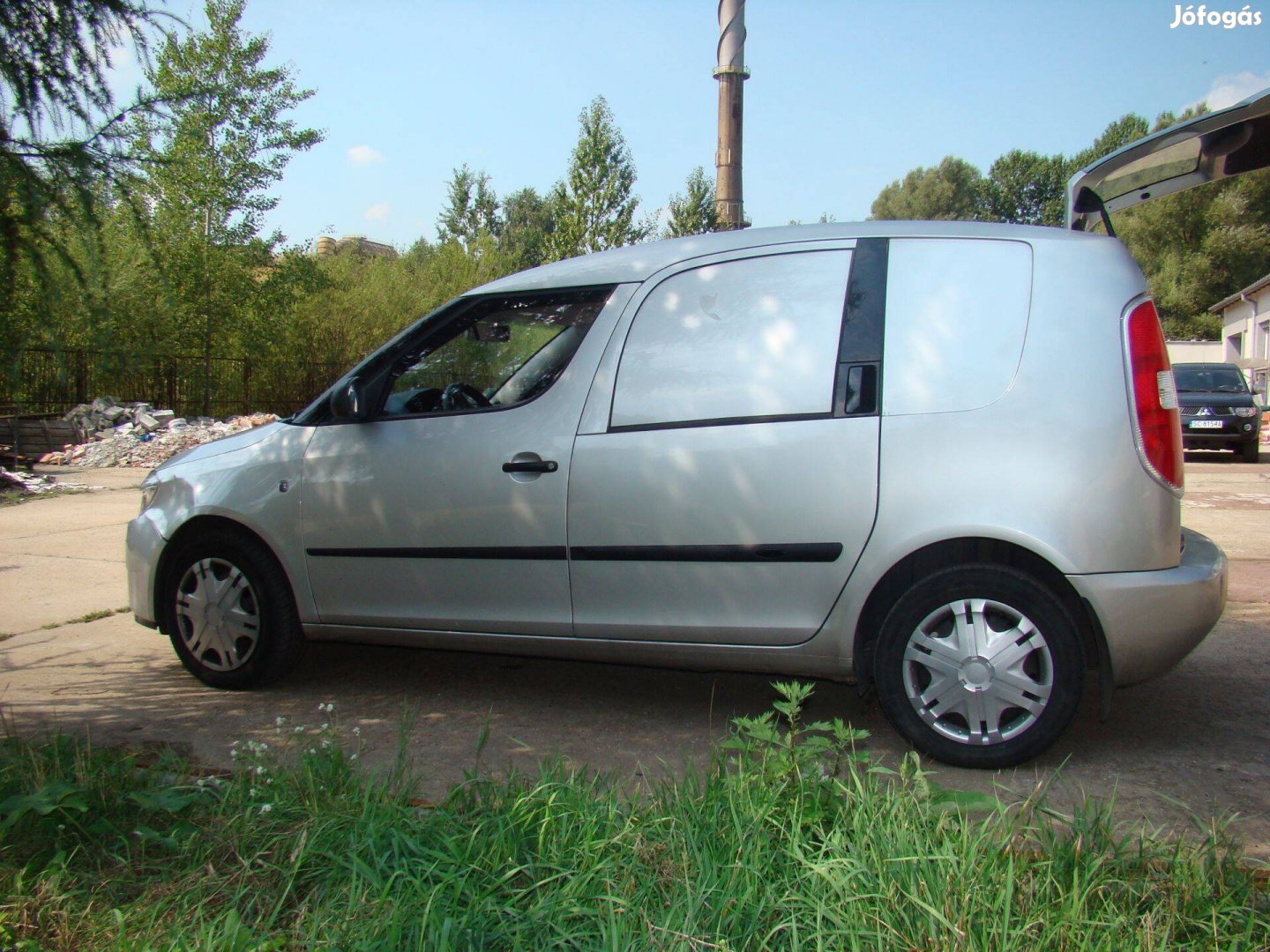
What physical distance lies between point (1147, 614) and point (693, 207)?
38108 millimetres

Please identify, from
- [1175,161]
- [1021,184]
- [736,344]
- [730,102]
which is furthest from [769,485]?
[1021,184]

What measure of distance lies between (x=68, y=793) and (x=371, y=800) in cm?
81

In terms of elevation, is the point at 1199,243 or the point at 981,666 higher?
the point at 1199,243

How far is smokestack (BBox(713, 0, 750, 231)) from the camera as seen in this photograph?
24.5 feet

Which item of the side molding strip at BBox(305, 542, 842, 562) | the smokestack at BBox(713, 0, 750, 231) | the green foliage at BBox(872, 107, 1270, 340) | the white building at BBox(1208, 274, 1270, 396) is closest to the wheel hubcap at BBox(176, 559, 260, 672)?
the side molding strip at BBox(305, 542, 842, 562)

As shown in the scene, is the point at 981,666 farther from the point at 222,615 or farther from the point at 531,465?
the point at 222,615

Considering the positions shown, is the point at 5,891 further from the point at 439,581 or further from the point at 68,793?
the point at 439,581

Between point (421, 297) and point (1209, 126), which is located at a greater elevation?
point (421, 297)

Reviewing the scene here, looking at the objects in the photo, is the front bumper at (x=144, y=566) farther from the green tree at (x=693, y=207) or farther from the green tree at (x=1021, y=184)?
the green tree at (x=1021, y=184)

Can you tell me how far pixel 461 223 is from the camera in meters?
67.8

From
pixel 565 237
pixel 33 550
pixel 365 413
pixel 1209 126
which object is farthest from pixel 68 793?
pixel 565 237

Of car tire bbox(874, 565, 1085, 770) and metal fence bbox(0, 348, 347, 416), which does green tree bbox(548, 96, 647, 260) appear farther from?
car tire bbox(874, 565, 1085, 770)

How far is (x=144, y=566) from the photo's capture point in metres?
4.64

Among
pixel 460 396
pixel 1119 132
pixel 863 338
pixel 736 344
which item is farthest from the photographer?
pixel 1119 132
